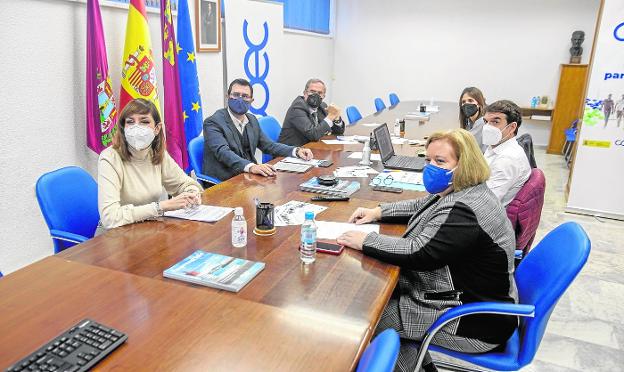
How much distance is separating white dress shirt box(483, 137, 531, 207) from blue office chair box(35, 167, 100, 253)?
2128 mm

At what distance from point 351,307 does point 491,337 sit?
2.02 ft

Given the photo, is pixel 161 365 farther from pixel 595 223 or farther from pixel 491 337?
pixel 595 223

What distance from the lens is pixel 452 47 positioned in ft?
26.6

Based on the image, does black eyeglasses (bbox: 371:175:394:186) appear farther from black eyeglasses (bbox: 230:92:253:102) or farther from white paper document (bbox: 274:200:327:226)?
black eyeglasses (bbox: 230:92:253:102)

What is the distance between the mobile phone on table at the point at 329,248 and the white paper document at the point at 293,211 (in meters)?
0.27

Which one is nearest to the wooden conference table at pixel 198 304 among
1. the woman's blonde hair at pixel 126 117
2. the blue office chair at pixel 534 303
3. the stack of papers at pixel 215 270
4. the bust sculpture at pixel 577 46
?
the stack of papers at pixel 215 270

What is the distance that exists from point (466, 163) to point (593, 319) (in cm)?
182

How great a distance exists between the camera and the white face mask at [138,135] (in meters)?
2.13

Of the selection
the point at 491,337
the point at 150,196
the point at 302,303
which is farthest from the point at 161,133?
the point at 491,337

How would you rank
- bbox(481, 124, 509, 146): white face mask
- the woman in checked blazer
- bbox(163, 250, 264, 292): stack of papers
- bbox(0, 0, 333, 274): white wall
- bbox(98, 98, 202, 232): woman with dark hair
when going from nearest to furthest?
bbox(163, 250, 264, 292): stack of papers, the woman in checked blazer, bbox(98, 98, 202, 232): woman with dark hair, bbox(0, 0, 333, 274): white wall, bbox(481, 124, 509, 146): white face mask

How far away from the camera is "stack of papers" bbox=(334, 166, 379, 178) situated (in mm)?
2924

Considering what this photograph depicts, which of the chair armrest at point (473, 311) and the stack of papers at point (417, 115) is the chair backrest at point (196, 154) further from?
the stack of papers at point (417, 115)

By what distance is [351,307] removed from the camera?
1.36 metres

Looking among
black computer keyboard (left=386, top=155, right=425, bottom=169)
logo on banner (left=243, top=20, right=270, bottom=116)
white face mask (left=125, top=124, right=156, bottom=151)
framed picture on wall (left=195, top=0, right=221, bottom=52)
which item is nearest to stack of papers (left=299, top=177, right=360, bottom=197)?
black computer keyboard (left=386, top=155, right=425, bottom=169)
